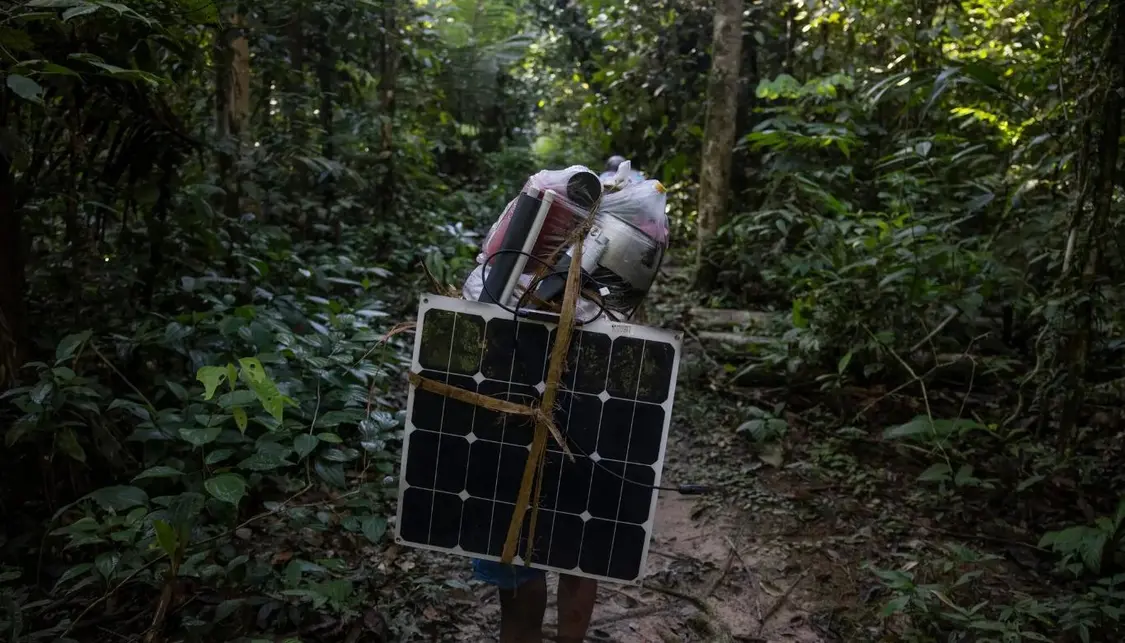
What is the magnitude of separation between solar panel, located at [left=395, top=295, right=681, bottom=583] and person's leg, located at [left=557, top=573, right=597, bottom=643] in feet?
1.16

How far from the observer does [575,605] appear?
2682mm

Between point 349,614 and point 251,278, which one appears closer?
point 349,614

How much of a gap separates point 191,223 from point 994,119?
479 centimetres

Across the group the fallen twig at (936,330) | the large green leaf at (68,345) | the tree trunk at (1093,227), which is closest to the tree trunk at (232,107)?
the large green leaf at (68,345)

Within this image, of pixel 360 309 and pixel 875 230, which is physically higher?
pixel 875 230

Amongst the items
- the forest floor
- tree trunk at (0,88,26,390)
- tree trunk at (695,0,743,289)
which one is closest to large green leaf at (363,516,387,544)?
the forest floor

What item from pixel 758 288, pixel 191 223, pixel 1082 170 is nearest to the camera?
pixel 1082 170

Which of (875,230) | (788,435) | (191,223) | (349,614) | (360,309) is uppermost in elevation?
(875,230)

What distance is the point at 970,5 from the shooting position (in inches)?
289

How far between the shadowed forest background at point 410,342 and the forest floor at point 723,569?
1.0 inches

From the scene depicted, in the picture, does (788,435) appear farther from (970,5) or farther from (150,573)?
(970,5)

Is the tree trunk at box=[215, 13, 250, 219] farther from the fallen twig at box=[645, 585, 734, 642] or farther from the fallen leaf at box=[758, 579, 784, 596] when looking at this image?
the fallen leaf at box=[758, 579, 784, 596]

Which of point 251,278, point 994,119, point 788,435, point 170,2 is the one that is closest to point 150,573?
point 170,2

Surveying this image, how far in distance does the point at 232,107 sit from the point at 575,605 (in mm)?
4384
